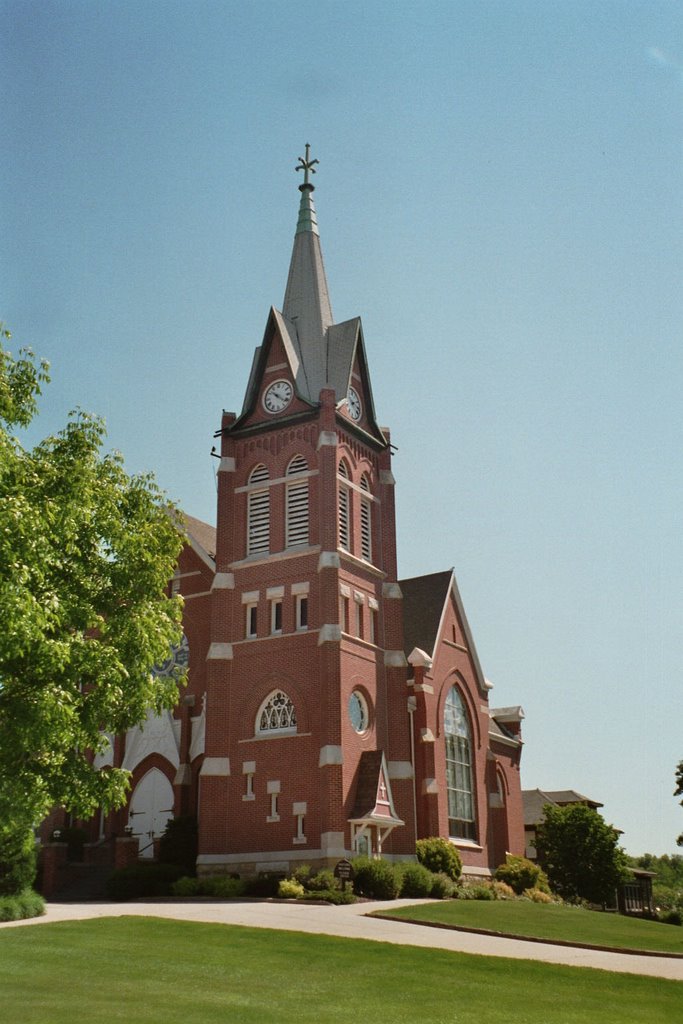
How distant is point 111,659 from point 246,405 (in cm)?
2741

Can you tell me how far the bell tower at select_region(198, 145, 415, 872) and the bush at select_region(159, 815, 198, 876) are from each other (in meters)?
0.96

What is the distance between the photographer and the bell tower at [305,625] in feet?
122

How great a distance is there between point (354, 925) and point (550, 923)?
688 cm

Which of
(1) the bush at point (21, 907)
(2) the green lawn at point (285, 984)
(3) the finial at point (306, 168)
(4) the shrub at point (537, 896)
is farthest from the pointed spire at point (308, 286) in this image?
(2) the green lawn at point (285, 984)

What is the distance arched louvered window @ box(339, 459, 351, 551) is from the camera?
41.5 m

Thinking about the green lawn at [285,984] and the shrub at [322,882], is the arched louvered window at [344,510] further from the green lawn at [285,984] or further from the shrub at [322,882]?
the green lawn at [285,984]

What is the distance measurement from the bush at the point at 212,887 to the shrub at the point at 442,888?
647cm

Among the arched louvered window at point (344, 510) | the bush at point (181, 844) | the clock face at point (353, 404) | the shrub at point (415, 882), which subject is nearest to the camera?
the shrub at point (415, 882)

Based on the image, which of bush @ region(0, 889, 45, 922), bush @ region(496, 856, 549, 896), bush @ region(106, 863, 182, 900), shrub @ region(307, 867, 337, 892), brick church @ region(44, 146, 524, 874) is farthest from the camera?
bush @ region(496, 856, 549, 896)

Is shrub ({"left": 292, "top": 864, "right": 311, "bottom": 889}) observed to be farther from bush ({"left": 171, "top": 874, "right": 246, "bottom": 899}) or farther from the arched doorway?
the arched doorway

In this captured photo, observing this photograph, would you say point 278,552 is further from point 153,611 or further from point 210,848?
point 153,611

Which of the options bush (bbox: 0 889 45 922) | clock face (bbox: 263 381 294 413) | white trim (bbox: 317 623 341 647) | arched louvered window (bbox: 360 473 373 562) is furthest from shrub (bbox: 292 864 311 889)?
clock face (bbox: 263 381 294 413)

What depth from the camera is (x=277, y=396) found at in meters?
43.7

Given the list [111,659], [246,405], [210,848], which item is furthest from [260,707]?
[111,659]
